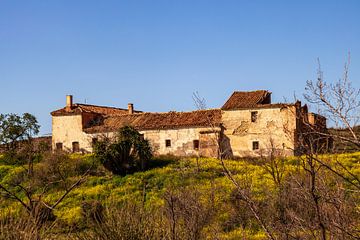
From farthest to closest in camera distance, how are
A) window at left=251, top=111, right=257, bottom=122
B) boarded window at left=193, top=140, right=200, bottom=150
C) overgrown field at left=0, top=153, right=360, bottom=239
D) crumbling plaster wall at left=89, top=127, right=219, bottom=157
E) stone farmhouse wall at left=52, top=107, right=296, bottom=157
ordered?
boarded window at left=193, top=140, right=200, bottom=150, crumbling plaster wall at left=89, top=127, right=219, bottom=157, window at left=251, top=111, right=257, bottom=122, stone farmhouse wall at left=52, top=107, right=296, bottom=157, overgrown field at left=0, top=153, right=360, bottom=239

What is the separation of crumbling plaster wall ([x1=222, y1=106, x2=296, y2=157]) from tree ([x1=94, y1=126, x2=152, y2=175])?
6.15m

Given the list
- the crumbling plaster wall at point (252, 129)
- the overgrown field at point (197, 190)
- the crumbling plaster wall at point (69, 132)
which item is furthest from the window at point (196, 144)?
the crumbling plaster wall at point (69, 132)

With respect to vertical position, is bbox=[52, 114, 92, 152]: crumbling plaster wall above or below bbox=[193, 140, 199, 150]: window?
above

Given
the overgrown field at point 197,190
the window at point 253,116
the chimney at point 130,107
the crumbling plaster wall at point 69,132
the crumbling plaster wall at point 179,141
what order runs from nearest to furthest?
the overgrown field at point 197,190, the window at point 253,116, the crumbling plaster wall at point 179,141, the crumbling plaster wall at point 69,132, the chimney at point 130,107

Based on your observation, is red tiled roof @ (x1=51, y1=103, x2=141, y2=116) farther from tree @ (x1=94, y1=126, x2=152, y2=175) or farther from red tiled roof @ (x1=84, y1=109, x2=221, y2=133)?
tree @ (x1=94, y1=126, x2=152, y2=175)

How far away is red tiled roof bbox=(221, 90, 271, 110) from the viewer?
35.1 metres

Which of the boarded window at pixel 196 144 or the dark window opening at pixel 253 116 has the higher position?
the dark window opening at pixel 253 116

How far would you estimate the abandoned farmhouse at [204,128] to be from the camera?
34.1m

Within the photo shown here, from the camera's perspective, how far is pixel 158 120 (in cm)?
3794

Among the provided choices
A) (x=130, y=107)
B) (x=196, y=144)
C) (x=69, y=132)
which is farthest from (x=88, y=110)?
(x=196, y=144)

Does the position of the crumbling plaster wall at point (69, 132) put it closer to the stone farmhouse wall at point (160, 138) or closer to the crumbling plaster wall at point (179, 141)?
the stone farmhouse wall at point (160, 138)

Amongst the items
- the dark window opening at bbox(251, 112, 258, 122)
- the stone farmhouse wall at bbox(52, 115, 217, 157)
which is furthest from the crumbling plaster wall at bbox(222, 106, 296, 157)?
the stone farmhouse wall at bbox(52, 115, 217, 157)

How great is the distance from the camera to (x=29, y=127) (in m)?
42.9

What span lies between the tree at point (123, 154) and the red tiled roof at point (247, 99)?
6.86m
